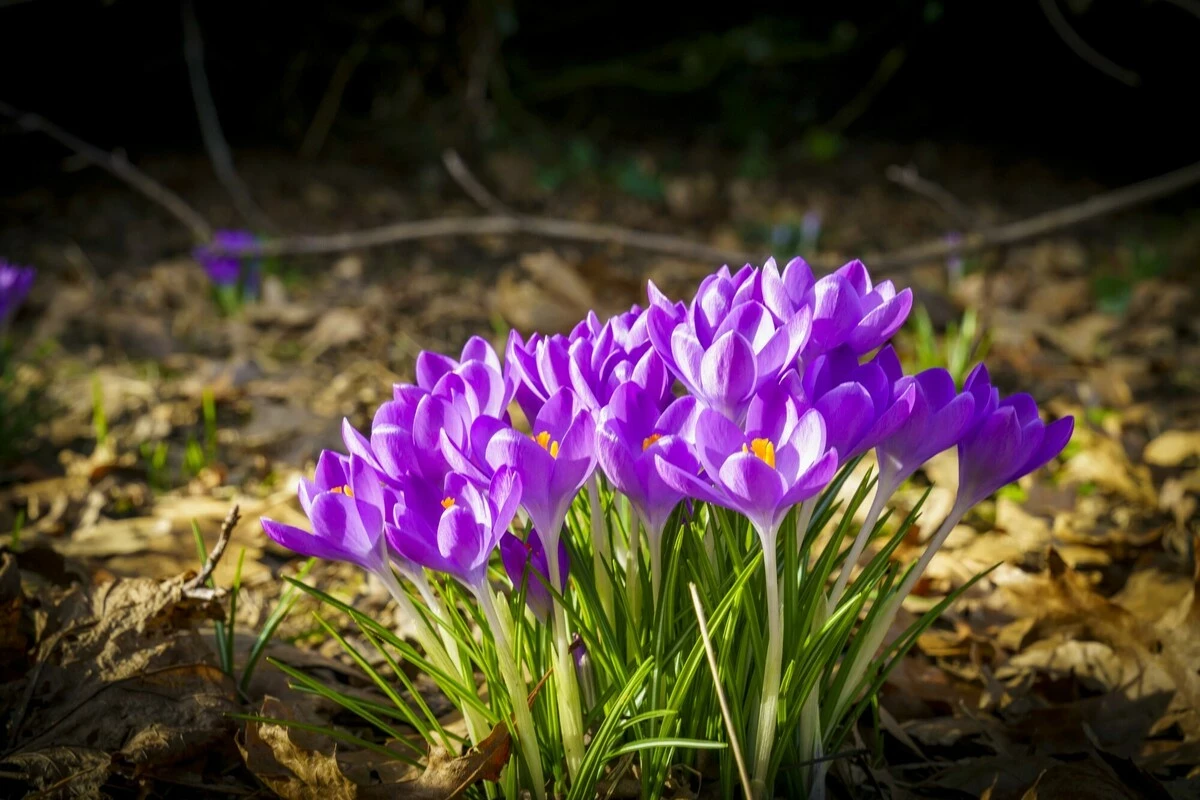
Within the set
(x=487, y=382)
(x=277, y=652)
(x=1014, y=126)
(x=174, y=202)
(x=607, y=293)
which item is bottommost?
(x=277, y=652)

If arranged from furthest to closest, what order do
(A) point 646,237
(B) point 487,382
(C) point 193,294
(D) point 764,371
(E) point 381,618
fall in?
1. (C) point 193,294
2. (A) point 646,237
3. (E) point 381,618
4. (B) point 487,382
5. (D) point 764,371

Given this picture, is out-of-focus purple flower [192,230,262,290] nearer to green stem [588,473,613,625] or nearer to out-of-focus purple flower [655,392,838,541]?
green stem [588,473,613,625]

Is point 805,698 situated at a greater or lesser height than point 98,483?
lesser

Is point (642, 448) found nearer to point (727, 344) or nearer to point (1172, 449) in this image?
point (727, 344)

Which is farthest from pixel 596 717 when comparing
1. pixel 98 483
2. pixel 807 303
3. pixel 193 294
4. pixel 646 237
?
pixel 193 294

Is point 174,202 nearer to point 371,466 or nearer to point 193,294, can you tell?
point 193,294

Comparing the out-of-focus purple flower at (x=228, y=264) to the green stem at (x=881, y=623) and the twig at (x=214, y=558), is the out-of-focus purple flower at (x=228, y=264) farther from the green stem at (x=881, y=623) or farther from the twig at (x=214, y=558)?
the green stem at (x=881, y=623)

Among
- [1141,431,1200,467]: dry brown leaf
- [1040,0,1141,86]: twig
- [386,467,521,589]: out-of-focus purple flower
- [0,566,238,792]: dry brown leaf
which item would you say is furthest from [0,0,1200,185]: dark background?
[386,467,521,589]: out-of-focus purple flower
